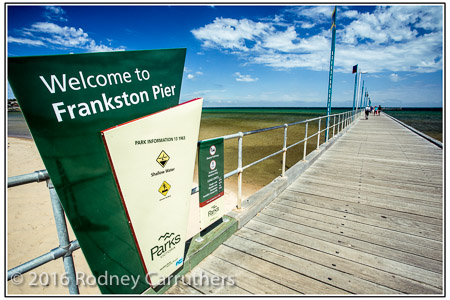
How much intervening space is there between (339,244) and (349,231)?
0.37 m

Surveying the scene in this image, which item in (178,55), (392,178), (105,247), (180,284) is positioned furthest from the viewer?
(392,178)

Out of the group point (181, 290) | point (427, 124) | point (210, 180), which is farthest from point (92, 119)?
point (427, 124)

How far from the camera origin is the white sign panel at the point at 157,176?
4.70 ft

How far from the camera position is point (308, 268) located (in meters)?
2.21

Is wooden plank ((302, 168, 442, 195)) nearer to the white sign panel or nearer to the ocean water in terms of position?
the white sign panel

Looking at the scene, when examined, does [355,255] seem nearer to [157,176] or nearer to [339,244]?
[339,244]

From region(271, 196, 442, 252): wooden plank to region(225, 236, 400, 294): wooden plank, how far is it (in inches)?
37.7

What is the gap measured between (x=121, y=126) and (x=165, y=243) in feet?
3.34

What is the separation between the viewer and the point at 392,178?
482 cm

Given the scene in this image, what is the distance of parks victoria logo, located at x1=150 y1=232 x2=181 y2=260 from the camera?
5.71 ft

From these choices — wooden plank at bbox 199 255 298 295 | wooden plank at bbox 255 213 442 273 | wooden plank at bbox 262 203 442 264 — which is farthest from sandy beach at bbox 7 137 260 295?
wooden plank at bbox 262 203 442 264

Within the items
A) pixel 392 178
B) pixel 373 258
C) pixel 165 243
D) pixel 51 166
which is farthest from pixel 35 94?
pixel 392 178

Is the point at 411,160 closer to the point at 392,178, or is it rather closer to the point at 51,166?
the point at 392,178

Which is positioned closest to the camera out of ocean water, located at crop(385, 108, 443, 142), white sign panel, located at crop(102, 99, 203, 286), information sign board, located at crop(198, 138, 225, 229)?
white sign panel, located at crop(102, 99, 203, 286)
